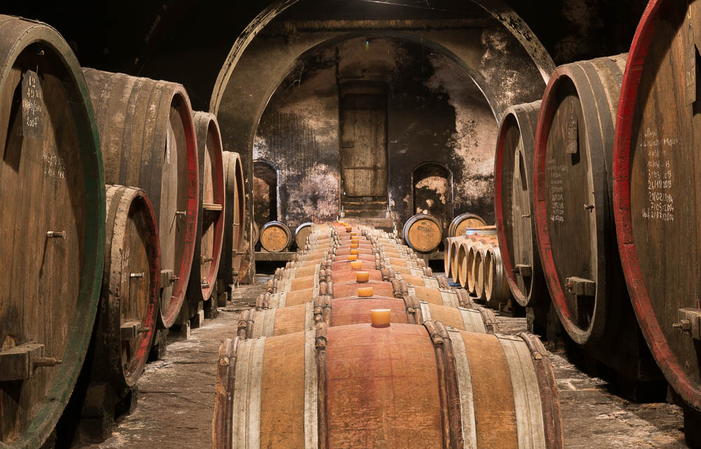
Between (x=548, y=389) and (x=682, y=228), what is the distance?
1.22 m

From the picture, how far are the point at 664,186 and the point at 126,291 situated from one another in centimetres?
237

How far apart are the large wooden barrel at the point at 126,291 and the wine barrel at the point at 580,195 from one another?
2262 millimetres

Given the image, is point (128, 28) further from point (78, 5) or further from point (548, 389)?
point (548, 389)

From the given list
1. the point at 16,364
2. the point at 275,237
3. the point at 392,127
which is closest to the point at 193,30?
the point at 275,237

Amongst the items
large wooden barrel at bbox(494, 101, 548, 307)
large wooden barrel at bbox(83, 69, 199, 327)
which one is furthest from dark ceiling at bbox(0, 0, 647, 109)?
large wooden barrel at bbox(494, 101, 548, 307)

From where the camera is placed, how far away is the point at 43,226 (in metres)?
2.33

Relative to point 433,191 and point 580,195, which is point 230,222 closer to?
point 580,195

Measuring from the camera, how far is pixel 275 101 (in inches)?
634

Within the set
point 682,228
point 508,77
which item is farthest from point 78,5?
point 508,77

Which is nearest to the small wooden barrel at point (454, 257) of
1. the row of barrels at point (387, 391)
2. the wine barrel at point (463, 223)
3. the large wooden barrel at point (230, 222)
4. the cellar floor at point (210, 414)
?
the large wooden barrel at point (230, 222)

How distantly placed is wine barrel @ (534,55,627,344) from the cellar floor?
0.35m

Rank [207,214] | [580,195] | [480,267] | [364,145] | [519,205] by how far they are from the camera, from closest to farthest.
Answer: [580,195]
[519,205]
[207,214]
[480,267]
[364,145]

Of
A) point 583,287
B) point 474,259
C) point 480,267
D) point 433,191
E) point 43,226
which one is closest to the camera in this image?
point 43,226

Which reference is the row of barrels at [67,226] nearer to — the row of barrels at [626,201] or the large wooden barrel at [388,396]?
the large wooden barrel at [388,396]
